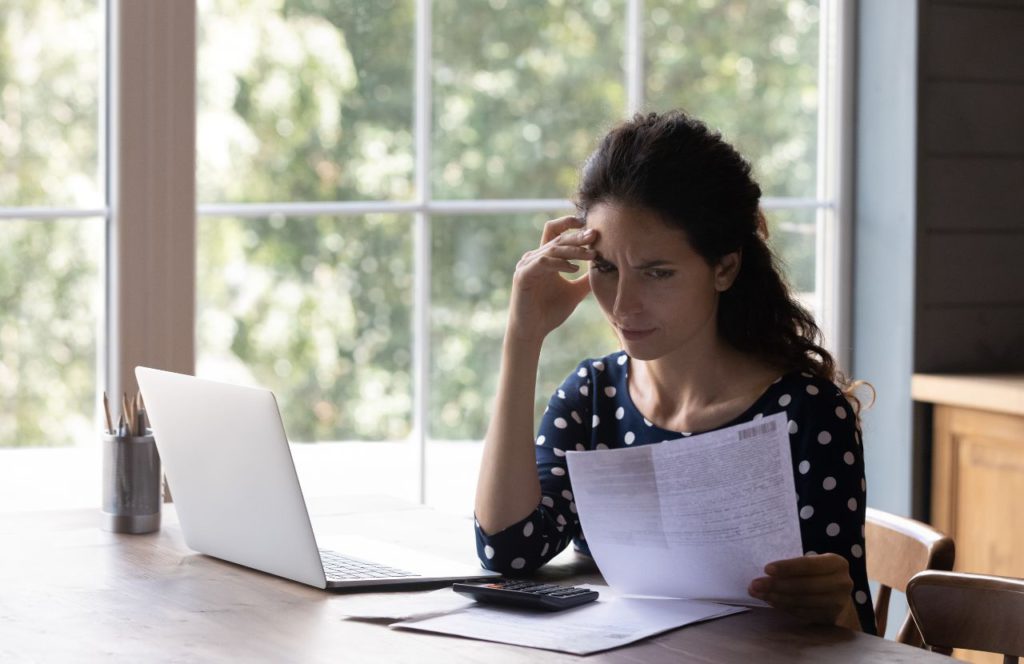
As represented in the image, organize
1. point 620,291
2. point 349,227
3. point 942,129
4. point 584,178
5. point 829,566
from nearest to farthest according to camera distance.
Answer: point 829,566 < point 620,291 < point 584,178 < point 349,227 < point 942,129

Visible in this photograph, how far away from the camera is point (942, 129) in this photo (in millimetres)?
3283

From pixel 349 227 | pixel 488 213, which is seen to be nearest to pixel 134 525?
pixel 349 227

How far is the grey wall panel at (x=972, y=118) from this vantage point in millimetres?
3271

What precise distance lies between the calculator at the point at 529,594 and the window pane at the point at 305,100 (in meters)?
A: 1.56

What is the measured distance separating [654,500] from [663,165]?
0.55 m

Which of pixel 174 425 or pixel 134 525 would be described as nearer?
pixel 174 425

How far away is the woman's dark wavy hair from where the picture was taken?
1893 millimetres

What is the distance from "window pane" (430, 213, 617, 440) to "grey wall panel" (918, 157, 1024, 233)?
916 millimetres

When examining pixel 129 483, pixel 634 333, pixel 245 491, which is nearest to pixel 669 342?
pixel 634 333

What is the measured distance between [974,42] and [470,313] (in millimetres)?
A: 1421

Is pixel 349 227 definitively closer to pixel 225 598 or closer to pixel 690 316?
pixel 690 316

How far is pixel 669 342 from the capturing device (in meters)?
1.88

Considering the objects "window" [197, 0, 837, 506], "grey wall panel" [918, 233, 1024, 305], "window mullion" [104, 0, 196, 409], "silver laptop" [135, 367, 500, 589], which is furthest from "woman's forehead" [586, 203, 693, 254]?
"grey wall panel" [918, 233, 1024, 305]

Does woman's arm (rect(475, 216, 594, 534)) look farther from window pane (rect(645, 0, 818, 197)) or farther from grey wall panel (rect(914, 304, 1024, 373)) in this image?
grey wall panel (rect(914, 304, 1024, 373))
